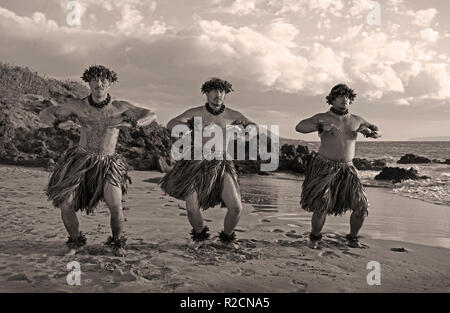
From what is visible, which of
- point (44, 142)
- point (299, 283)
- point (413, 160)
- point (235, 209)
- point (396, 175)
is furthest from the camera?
point (413, 160)

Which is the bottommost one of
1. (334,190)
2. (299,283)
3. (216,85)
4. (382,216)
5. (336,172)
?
(299,283)

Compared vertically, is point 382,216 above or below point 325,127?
below

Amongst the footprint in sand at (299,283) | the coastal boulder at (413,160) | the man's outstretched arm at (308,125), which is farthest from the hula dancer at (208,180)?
the coastal boulder at (413,160)

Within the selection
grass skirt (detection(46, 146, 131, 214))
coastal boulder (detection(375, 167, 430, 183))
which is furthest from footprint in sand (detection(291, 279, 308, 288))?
coastal boulder (detection(375, 167, 430, 183))

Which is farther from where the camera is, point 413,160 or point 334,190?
point 413,160

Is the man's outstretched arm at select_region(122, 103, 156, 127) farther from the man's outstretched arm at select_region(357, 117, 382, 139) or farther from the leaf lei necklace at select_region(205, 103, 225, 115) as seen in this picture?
the man's outstretched arm at select_region(357, 117, 382, 139)

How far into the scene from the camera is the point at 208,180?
15.1 ft

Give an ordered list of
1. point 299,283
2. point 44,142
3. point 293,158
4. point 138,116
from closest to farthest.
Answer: point 299,283 < point 138,116 < point 44,142 < point 293,158

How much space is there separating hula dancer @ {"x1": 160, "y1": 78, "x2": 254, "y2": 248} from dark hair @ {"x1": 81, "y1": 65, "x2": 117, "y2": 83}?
2.45 feet

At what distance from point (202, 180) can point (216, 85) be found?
98cm

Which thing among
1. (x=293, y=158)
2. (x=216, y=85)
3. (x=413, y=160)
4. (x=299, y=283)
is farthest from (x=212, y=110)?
(x=413, y=160)

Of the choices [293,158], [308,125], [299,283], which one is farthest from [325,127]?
[293,158]

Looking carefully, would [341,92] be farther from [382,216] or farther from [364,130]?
[382,216]

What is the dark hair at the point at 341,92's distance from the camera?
4.79 metres
